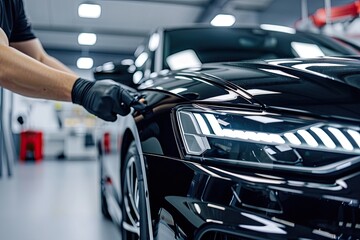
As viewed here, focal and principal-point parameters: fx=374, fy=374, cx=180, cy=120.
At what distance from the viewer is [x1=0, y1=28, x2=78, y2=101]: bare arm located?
1057mm

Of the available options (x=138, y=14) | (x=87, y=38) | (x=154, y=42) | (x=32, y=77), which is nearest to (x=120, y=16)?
(x=138, y=14)

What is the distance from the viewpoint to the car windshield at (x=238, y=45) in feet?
5.78

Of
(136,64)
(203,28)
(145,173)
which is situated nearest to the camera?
(145,173)

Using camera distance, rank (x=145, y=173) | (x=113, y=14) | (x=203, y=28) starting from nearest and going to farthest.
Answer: (x=145, y=173), (x=203, y=28), (x=113, y=14)

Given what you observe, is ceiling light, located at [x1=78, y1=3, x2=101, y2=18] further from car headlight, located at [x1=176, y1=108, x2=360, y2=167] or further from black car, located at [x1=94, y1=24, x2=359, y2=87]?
car headlight, located at [x1=176, y1=108, x2=360, y2=167]

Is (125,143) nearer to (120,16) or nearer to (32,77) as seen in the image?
(32,77)

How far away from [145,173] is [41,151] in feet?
30.7

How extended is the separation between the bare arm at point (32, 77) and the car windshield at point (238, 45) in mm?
682

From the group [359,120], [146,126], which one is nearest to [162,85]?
[146,126]

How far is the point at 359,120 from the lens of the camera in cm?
74

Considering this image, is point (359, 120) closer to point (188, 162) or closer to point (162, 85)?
point (188, 162)

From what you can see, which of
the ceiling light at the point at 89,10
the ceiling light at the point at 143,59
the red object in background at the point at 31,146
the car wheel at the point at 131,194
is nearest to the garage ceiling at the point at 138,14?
the ceiling light at the point at 89,10

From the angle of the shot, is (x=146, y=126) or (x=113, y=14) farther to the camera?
(x=113, y=14)

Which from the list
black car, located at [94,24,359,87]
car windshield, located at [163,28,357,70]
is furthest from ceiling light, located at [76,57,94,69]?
car windshield, located at [163,28,357,70]
